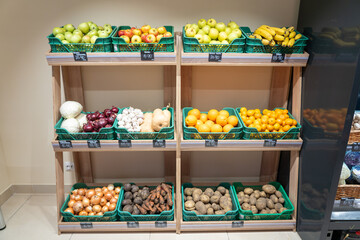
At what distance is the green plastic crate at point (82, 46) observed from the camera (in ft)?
7.79

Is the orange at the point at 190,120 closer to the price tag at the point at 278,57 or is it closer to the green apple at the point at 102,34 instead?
the price tag at the point at 278,57

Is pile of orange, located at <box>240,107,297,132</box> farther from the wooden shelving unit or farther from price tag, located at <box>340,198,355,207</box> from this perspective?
price tag, located at <box>340,198,355,207</box>

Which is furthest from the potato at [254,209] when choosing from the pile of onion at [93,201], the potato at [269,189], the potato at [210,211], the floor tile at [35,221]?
the floor tile at [35,221]

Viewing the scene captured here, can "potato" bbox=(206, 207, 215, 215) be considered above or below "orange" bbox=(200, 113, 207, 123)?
below

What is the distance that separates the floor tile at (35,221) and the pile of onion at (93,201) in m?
0.29

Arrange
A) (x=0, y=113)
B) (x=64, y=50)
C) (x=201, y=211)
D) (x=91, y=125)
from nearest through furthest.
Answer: (x=64, y=50) → (x=91, y=125) → (x=201, y=211) → (x=0, y=113)

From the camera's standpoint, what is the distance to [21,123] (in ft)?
10.1

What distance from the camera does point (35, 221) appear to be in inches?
117

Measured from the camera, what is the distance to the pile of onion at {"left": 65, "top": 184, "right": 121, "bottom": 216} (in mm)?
2768

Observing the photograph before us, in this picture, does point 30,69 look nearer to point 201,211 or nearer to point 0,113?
point 0,113

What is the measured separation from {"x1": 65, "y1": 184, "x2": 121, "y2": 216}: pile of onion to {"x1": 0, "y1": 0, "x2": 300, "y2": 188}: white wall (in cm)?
41

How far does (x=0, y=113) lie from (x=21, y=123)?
0.22 m

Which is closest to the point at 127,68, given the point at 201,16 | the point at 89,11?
the point at 89,11

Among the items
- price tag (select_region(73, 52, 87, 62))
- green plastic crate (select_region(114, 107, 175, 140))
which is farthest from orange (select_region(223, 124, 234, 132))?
price tag (select_region(73, 52, 87, 62))
